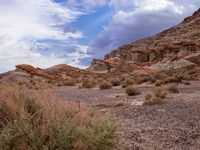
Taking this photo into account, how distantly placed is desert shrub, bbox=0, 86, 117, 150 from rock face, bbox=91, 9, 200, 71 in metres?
51.9

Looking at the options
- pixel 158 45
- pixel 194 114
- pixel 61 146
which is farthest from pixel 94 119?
pixel 158 45

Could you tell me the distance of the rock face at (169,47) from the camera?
224 ft

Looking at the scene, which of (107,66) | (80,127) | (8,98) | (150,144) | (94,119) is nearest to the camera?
(80,127)

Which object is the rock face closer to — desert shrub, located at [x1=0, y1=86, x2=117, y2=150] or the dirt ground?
the dirt ground

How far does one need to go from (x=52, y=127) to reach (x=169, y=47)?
6623 cm

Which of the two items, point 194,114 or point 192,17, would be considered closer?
point 194,114

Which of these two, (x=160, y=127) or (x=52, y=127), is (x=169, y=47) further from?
(x=52, y=127)

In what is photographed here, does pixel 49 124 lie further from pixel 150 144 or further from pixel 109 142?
pixel 150 144

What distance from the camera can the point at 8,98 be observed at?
358 inches

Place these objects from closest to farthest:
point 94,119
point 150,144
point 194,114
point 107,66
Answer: point 94,119 < point 150,144 < point 194,114 < point 107,66

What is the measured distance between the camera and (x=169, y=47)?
72375 mm

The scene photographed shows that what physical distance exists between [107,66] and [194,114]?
58.6 metres

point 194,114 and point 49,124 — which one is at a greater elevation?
point 49,124

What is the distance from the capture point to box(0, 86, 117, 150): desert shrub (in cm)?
720
